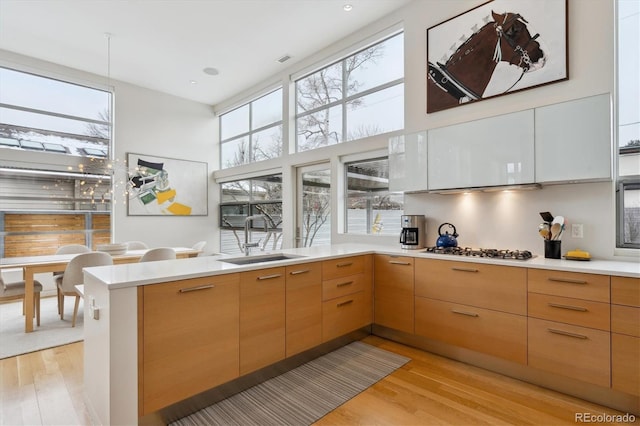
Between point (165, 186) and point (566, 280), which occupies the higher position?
point (165, 186)

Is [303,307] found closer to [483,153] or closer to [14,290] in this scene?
[483,153]

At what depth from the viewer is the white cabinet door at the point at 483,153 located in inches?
97.4

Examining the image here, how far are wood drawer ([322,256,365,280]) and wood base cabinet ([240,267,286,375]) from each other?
0.47 meters

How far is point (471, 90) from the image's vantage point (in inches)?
119

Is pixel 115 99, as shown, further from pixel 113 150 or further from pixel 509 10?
pixel 509 10

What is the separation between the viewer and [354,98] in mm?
4262

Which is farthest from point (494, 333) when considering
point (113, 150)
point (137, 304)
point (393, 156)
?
point (113, 150)

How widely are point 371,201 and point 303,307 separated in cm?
193

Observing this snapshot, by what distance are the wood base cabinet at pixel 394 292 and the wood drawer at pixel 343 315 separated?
0.16 meters

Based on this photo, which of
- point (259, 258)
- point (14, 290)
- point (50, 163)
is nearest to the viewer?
point (259, 258)

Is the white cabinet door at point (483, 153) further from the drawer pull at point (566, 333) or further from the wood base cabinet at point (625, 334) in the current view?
the drawer pull at point (566, 333)

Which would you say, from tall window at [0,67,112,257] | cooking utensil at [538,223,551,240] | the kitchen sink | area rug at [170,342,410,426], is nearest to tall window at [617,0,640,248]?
cooking utensil at [538,223,551,240]

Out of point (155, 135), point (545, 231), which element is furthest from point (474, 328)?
point (155, 135)

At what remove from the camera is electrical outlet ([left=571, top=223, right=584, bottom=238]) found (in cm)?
244
